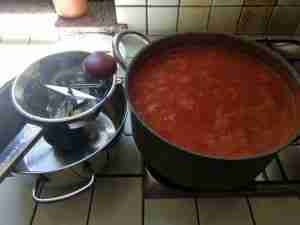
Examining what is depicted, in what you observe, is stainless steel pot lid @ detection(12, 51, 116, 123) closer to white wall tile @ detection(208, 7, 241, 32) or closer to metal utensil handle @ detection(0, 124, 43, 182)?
metal utensil handle @ detection(0, 124, 43, 182)

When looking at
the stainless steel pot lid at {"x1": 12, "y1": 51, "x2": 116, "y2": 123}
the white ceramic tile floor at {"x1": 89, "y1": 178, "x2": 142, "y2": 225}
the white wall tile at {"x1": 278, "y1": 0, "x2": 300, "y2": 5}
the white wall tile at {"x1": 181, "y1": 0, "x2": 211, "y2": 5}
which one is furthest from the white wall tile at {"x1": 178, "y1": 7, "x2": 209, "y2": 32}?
the white ceramic tile floor at {"x1": 89, "y1": 178, "x2": 142, "y2": 225}

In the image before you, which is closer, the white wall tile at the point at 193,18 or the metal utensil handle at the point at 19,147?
the metal utensil handle at the point at 19,147

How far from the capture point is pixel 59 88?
539mm

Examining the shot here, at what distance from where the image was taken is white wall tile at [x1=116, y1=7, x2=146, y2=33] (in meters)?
0.73

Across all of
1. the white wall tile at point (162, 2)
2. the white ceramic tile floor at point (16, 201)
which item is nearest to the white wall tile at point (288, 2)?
the white wall tile at point (162, 2)

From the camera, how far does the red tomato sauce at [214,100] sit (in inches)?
17.8

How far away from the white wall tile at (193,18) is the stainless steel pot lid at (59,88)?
0.32 m

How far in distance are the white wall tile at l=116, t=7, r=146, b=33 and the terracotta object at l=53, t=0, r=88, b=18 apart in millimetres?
113

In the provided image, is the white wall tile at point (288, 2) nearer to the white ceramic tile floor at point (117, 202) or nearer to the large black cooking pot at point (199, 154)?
the large black cooking pot at point (199, 154)

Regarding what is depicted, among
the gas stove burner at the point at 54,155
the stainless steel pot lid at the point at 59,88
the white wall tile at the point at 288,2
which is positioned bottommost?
the gas stove burner at the point at 54,155

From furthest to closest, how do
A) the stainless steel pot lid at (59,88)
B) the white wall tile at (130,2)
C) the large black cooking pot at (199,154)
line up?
the white wall tile at (130,2)
the stainless steel pot lid at (59,88)
the large black cooking pot at (199,154)

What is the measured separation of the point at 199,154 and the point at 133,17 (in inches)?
19.7

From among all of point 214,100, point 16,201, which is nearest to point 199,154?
point 214,100

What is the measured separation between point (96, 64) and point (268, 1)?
0.51 metres
